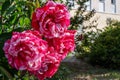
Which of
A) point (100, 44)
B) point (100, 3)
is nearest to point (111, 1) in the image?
point (100, 3)

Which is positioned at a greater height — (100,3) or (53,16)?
(53,16)

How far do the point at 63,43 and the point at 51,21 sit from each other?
4.9 inches

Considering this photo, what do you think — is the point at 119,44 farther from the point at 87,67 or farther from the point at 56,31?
the point at 56,31

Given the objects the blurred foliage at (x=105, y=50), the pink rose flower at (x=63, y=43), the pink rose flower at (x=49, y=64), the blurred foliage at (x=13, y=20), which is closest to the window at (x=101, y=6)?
the blurred foliage at (x=105, y=50)

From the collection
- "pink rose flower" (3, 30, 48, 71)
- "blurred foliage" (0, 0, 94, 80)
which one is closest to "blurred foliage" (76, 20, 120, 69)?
"blurred foliage" (0, 0, 94, 80)

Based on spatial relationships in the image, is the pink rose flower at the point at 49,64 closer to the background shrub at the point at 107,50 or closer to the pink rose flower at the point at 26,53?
the pink rose flower at the point at 26,53

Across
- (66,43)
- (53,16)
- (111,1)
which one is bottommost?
(111,1)

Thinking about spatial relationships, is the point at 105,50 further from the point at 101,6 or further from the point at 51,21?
the point at 101,6

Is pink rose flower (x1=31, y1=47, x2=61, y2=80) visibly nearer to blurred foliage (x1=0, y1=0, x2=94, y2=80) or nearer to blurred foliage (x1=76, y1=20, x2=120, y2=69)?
blurred foliage (x1=0, y1=0, x2=94, y2=80)

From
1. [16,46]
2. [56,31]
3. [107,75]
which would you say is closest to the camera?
[16,46]

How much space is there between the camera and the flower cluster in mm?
1683

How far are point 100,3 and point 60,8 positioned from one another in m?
31.8

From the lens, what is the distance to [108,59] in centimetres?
1289

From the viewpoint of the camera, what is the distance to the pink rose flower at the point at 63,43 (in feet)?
6.03
